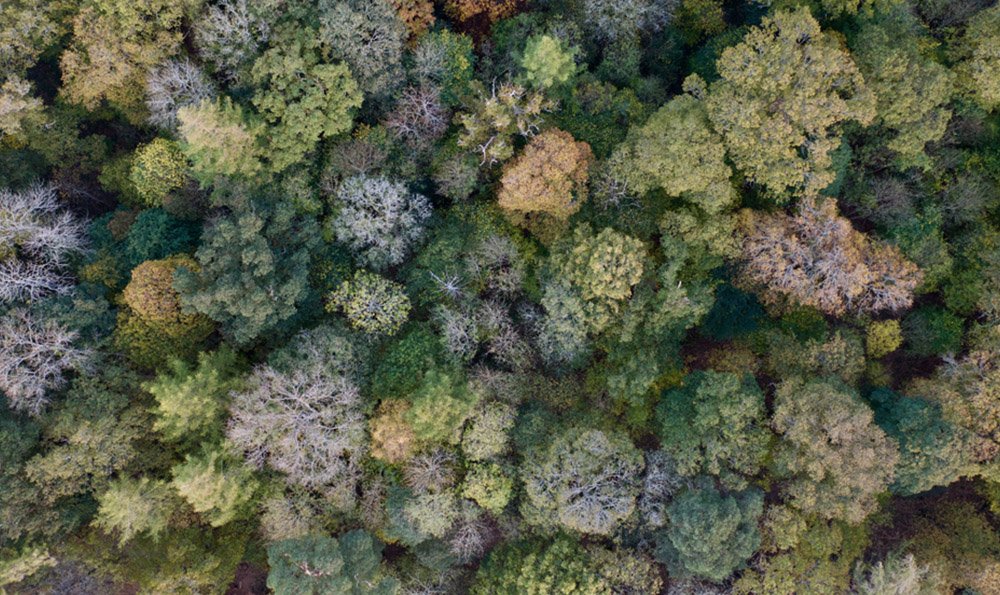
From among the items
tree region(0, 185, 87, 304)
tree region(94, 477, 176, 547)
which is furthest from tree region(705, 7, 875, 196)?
tree region(0, 185, 87, 304)

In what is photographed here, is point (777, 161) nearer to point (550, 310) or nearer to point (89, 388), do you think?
point (550, 310)

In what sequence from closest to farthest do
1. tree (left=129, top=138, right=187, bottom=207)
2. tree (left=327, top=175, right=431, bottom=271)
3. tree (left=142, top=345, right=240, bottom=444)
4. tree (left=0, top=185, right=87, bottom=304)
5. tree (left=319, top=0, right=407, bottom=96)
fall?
tree (left=142, top=345, right=240, bottom=444) → tree (left=319, top=0, right=407, bottom=96) → tree (left=0, top=185, right=87, bottom=304) → tree (left=327, top=175, right=431, bottom=271) → tree (left=129, top=138, right=187, bottom=207)

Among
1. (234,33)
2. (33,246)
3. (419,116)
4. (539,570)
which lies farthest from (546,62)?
(33,246)

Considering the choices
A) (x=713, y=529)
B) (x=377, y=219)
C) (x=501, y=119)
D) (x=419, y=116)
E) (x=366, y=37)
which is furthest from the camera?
(x=419, y=116)

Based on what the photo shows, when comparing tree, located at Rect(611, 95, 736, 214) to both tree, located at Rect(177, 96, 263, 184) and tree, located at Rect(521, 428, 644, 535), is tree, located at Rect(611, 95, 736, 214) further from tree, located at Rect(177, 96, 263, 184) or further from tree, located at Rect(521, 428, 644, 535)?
tree, located at Rect(177, 96, 263, 184)

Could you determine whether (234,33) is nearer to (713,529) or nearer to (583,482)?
(583,482)

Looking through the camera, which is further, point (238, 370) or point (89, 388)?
point (238, 370)

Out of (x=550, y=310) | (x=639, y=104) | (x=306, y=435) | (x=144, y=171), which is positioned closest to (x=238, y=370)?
(x=306, y=435)
